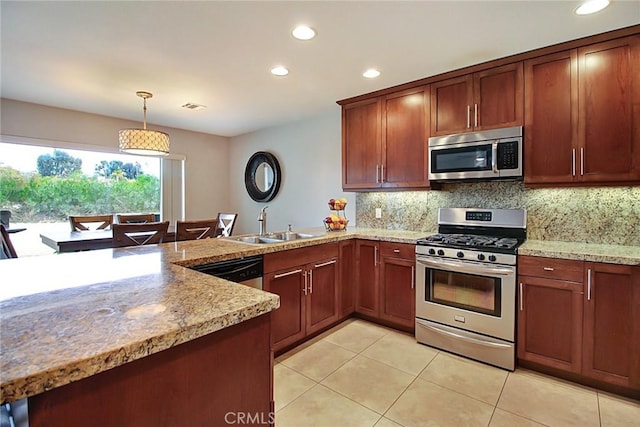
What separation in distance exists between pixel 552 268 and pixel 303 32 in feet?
7.82

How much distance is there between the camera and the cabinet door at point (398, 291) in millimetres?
2811

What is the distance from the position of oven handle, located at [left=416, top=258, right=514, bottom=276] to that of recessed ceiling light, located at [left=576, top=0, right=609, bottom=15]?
1.70m

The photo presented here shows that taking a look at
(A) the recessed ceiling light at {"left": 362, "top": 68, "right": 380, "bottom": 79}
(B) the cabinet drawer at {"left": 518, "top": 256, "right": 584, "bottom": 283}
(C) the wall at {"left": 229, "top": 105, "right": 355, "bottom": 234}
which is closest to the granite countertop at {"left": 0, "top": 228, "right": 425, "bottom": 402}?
(B) the cabinet drawer at {"left": 518, "top": 256, "right": 584, "bottom": 283}

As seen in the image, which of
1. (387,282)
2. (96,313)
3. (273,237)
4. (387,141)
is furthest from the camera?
(387,141)

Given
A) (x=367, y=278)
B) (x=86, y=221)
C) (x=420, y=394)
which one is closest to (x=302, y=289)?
(x=367, y=278)

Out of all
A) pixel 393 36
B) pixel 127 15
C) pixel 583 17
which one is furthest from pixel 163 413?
pixel 583 17

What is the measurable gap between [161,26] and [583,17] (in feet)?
8.99

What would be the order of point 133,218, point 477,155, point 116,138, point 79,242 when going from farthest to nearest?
point 116,138
point 133,218
point 79,242
point 477,155

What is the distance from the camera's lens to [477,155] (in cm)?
268

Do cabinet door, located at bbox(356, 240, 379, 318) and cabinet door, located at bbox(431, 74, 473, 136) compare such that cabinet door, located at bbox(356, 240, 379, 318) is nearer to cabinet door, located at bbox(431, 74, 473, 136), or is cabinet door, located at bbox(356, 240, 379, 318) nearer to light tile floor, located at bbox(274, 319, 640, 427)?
light tile floor, located at bbox(274, 319, 640, 427)

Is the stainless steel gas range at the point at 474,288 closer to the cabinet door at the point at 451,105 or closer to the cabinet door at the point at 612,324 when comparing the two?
the cabinet door at the point at 612,324

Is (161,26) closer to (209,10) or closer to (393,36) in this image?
(209,10)

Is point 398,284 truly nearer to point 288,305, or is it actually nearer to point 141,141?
point 288,305

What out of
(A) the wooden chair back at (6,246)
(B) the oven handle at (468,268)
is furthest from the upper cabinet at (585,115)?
(A) the wooden chair back at (6,246)
